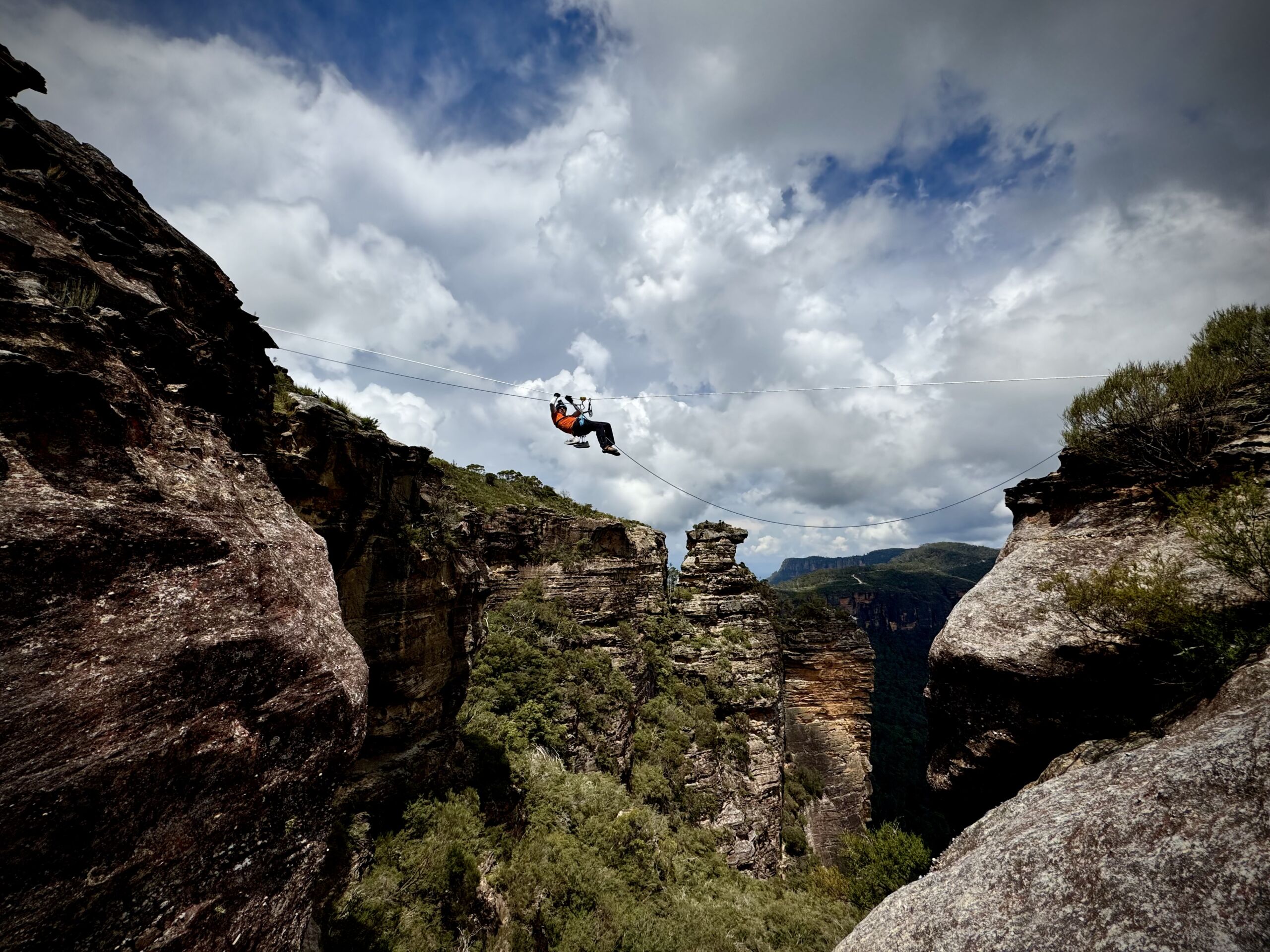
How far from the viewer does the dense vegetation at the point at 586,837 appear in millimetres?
13016

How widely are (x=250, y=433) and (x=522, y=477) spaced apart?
3286cm

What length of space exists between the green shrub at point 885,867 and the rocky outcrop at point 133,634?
83.5ft

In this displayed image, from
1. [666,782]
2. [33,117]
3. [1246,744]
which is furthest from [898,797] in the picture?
[33,117]

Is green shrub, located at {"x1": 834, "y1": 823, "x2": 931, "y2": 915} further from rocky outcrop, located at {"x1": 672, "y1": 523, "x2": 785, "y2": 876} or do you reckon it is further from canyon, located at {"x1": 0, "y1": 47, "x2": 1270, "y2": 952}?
canyon, located at {"x1": 0, "y1": 47, "x2": 1270, "y2": 952}

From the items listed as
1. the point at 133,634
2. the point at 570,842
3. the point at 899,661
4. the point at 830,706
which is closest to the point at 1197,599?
the point at 133,634

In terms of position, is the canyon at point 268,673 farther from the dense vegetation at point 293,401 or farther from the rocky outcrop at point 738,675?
the rocky outcrop at point 738,675

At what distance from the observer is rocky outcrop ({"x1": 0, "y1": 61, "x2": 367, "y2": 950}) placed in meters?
4.07

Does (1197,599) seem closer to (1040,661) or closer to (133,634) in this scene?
(1040,661)

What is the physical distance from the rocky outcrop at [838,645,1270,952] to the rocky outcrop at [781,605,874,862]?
97.4 feet

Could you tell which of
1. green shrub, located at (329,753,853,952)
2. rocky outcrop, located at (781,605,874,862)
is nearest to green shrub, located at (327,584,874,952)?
green shrub, located at (329,753,853,952)

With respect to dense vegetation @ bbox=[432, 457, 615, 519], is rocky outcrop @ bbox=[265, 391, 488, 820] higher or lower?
lower

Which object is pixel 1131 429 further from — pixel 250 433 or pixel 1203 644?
pixel 250 433

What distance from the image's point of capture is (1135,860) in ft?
17.7

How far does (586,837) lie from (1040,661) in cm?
1753
